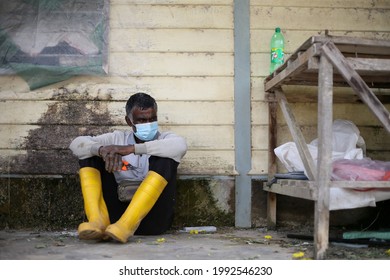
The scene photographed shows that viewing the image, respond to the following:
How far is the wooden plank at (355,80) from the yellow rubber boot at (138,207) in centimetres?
140

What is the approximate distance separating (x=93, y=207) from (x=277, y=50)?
6.99ft

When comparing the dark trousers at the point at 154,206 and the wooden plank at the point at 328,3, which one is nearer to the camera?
the dark trousers at the point at 154,206

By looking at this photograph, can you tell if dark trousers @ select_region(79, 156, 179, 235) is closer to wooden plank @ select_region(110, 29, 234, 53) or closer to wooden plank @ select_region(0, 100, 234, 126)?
wooden plank @ select_region(0, 100, 234, 126)

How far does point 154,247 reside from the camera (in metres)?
3.12

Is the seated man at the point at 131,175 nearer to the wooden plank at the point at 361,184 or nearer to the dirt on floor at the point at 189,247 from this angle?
the dirt on floor at the point at 189,247

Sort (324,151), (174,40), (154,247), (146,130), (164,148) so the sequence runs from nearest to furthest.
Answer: (324,151) < (154,247) < (164,148) < (146,130) < (174,40)

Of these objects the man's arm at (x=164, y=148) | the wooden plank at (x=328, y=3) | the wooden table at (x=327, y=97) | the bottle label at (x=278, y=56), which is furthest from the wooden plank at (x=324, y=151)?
the wooden plank at (x=328, y=3)

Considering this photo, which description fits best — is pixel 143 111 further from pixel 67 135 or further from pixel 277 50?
pixel 277 50

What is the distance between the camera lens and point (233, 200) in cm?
431

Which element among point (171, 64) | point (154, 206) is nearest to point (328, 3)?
point (171, 64)

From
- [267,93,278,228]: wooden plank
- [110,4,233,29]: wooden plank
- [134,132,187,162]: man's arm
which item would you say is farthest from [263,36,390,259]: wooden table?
[110,4,233,29]: wooden plank

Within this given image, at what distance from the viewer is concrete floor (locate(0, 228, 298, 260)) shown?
280 centimetres

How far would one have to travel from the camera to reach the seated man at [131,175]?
3.19m

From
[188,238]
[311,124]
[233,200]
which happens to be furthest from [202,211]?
[311,124]
